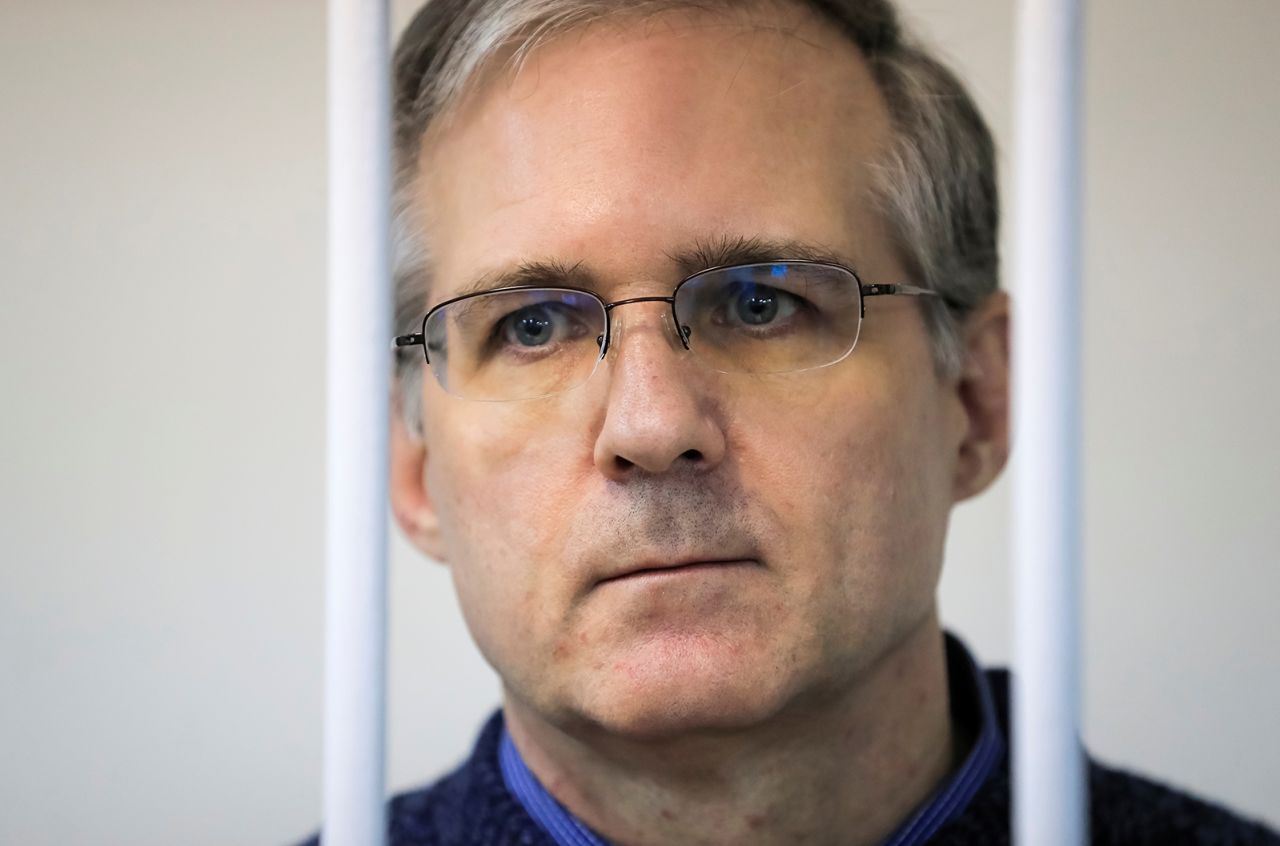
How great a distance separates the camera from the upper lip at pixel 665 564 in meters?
0.83

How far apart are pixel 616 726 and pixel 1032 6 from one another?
53 centimetres

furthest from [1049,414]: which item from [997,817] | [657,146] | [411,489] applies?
[411,489]

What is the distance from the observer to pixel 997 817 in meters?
0.99

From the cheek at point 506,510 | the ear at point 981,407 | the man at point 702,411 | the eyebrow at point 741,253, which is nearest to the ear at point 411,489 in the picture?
the man at point 702,411

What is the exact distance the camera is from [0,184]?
→ 3.43ft

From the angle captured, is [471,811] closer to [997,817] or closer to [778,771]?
[778,771]

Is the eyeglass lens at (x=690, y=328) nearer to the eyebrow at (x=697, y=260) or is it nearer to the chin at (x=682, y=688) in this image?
the eyebrow at (x=697, y=260)

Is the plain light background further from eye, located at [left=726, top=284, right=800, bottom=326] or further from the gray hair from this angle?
eye, located at [left=726, top=284, right=800, bottom=326]

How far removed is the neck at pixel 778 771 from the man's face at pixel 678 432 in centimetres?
6

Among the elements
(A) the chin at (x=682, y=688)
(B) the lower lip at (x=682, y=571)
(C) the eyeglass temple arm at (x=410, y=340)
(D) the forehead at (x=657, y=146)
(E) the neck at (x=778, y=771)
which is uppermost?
(D) the forehead at (x=657, y=146)

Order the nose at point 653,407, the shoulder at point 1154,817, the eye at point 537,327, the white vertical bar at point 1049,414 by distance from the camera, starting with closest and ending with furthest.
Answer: the white vertical bar at point 1049,414 → the nose at point 653,407 → the eye at point 537,327 → the shoulder at point 1154,817

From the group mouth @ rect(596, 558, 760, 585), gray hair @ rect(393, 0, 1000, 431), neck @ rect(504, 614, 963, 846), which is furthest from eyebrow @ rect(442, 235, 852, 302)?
neck @ rect(504, 614, 963, 846)

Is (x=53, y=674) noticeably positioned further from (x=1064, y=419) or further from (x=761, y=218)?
(x=1064, y=419)

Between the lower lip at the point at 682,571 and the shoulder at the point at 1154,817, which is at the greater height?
the lower lip at the point at 682,571
